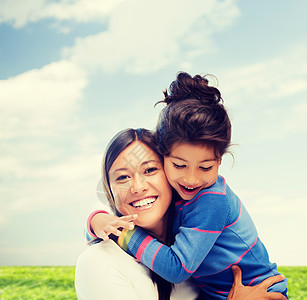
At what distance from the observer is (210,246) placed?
69.4 inches

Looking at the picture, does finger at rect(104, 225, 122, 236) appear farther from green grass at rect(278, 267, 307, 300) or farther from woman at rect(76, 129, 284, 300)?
green grass at rect(278, 267, 307, 300)

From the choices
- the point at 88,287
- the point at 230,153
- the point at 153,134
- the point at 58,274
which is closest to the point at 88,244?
the point at 88,287

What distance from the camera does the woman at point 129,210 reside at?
1.77m

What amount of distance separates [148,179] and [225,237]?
443 mm

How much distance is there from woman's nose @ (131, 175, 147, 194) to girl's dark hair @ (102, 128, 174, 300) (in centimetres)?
14

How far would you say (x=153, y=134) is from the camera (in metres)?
1.96

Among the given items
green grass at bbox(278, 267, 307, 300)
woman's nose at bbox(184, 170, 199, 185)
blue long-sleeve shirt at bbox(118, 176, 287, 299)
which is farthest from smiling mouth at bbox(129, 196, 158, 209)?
green grass at bbox(278, 267, 307, 300)

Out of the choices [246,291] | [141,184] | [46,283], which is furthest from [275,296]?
[46,283]

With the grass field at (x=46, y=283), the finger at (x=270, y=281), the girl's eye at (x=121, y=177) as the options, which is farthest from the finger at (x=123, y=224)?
the grass field at (x=46, y=283)

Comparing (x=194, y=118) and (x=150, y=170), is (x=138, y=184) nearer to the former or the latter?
(x=150, y=170)

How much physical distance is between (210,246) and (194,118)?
560 millimetres

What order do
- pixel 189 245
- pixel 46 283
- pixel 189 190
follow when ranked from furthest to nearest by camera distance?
pixel 46 283 → pixel 189 190 → pixel 189 245

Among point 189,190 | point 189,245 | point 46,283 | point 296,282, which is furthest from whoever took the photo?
point 46,283

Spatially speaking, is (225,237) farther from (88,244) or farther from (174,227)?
(88,244)
